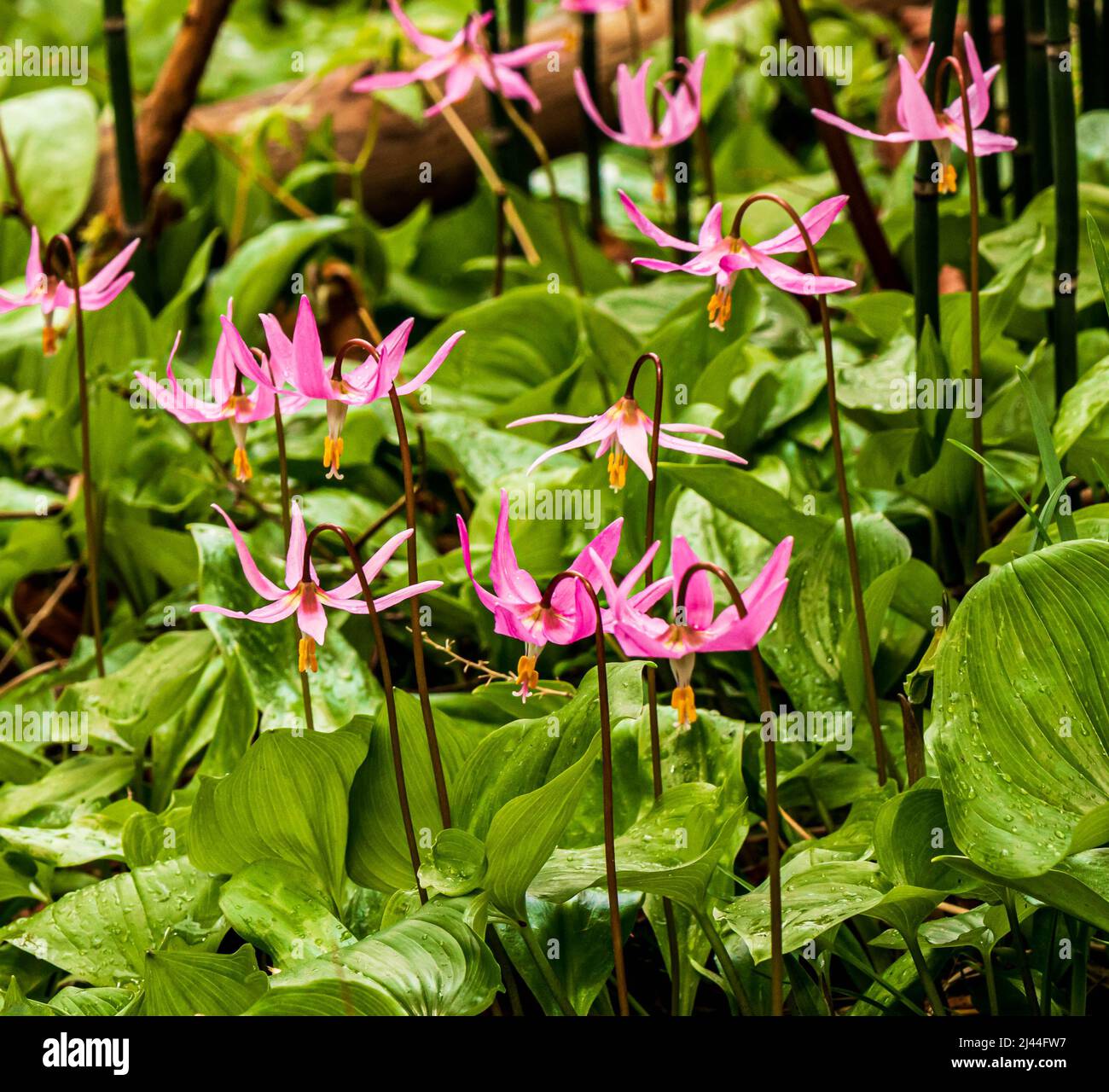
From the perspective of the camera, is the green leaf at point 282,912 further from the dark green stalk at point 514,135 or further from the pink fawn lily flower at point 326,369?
the dark green stalk at point 514,135

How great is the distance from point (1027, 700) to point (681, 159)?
167cm

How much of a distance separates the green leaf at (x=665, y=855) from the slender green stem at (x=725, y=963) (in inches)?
1.0

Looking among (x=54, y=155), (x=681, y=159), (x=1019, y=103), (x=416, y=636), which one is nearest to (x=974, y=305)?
(x=416, y=636)

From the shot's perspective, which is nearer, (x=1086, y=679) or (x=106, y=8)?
(x=1086, y=679)

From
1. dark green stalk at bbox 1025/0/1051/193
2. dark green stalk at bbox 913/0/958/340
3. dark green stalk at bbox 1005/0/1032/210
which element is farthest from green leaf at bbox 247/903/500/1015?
dark green stalk at bbox 1005/0/1032/210

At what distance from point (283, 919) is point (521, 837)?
0.28 meters

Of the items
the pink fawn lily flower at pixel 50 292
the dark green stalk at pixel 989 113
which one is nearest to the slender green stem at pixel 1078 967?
the pink fawn lily flower at pixel 50 292

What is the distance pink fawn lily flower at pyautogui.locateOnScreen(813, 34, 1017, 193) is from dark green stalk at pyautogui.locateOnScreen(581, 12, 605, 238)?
43.6 inches

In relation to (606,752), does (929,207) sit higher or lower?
higher

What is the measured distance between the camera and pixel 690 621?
83 cm

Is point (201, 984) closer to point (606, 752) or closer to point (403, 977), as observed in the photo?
point (403, 977)

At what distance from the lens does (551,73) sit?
3184mm
